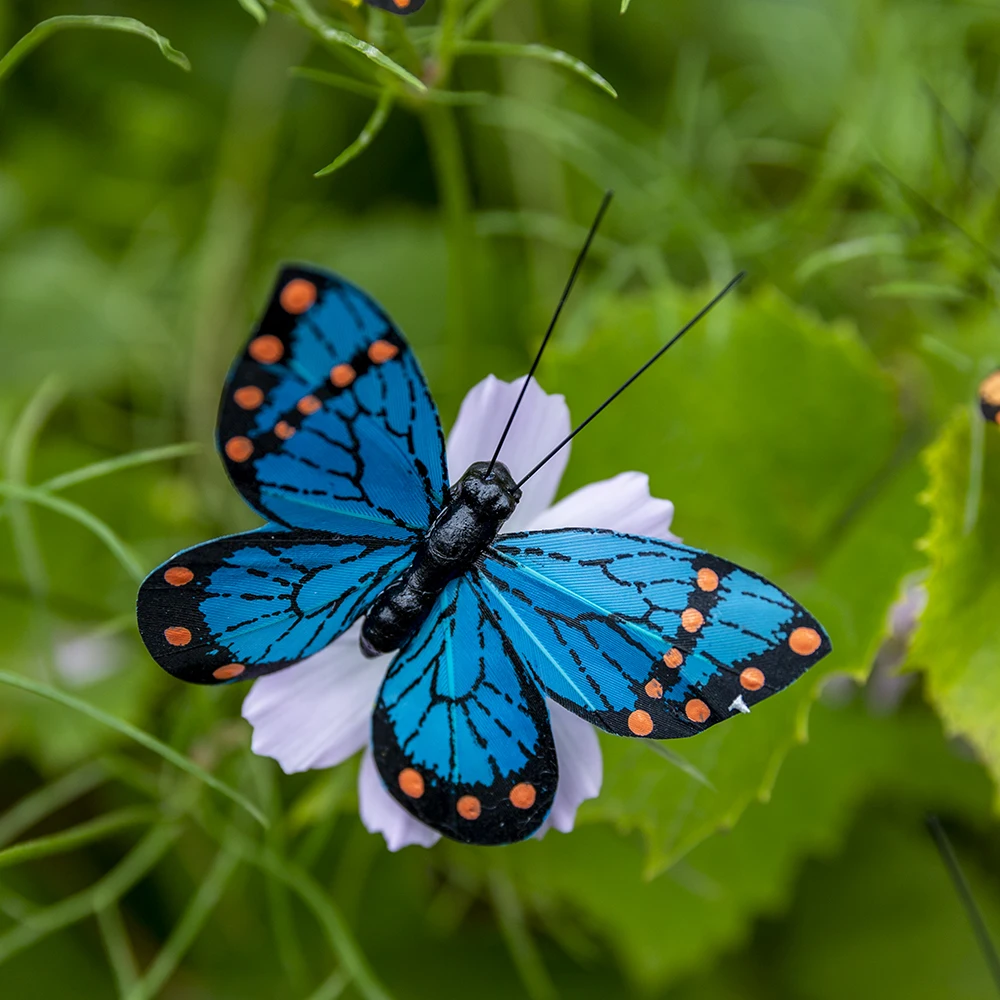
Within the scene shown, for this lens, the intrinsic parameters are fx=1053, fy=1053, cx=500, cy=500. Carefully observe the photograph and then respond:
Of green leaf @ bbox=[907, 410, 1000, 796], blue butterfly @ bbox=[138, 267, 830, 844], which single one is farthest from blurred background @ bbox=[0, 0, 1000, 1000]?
blue butterfly @ bbox=[138, 267, 830, 844]

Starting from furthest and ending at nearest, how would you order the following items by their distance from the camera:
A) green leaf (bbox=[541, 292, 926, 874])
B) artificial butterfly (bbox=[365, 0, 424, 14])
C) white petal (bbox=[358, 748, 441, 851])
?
green leaf (bbox=[541, 292, 926, 874]) → white petal (bbox=[358, 748, 441, 851]) → artificial butterfly (bbox=[365, 0, 424, 14])

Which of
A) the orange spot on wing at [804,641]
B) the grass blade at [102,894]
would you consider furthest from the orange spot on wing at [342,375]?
the grass blade at [102,894]

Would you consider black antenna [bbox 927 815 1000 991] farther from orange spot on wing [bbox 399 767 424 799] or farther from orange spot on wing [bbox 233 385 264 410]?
orange spot on wing [bbox 233 385 264 410]

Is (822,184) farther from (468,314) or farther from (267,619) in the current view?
(267,619)

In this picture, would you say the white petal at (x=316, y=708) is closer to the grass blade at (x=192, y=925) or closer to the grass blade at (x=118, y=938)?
the grass blade at (x=192, y=925)

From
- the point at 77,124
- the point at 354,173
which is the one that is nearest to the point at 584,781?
the point at 354,173

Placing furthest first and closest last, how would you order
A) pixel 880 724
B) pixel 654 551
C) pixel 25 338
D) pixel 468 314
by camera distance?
pixel 25 338 < pixel 880 724 < pixel 468 314 < pixel 654 551

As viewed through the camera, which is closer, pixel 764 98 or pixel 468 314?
pixel 468 314
